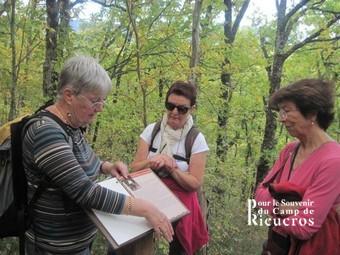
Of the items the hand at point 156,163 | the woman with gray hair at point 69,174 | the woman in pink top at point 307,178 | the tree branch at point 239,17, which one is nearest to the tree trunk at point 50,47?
the hand at point 156,163

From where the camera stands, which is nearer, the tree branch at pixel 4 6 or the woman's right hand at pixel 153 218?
the woman's right hand at pixel 153 218

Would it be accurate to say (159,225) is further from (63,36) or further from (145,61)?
(145,61)

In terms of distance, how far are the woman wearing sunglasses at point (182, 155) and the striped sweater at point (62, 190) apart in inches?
39.5

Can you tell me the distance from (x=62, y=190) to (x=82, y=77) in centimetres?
57

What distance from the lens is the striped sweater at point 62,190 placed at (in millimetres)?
1857

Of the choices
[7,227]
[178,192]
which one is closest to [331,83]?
[178,192]

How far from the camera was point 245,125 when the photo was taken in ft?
66.2

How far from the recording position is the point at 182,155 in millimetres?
3203

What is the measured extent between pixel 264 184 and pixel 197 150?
0.68 metres

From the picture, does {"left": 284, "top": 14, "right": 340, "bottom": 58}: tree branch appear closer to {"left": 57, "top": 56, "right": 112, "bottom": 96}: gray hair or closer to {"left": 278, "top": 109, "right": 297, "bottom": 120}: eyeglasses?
{"left": 278, "top": 109, "right": 297, "bottom": 120}: eyeglasses

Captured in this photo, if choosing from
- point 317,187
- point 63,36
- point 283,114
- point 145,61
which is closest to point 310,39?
point 145,61

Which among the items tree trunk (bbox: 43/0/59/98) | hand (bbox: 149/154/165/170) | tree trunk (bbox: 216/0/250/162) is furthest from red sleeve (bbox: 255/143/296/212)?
tree trunk (bbox: 216/0/250/162)

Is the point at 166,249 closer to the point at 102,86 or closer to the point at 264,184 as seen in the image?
the point at 264,184

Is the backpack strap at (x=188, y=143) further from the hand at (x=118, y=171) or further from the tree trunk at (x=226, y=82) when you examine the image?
the tree trunk at (x=226, y=82)
